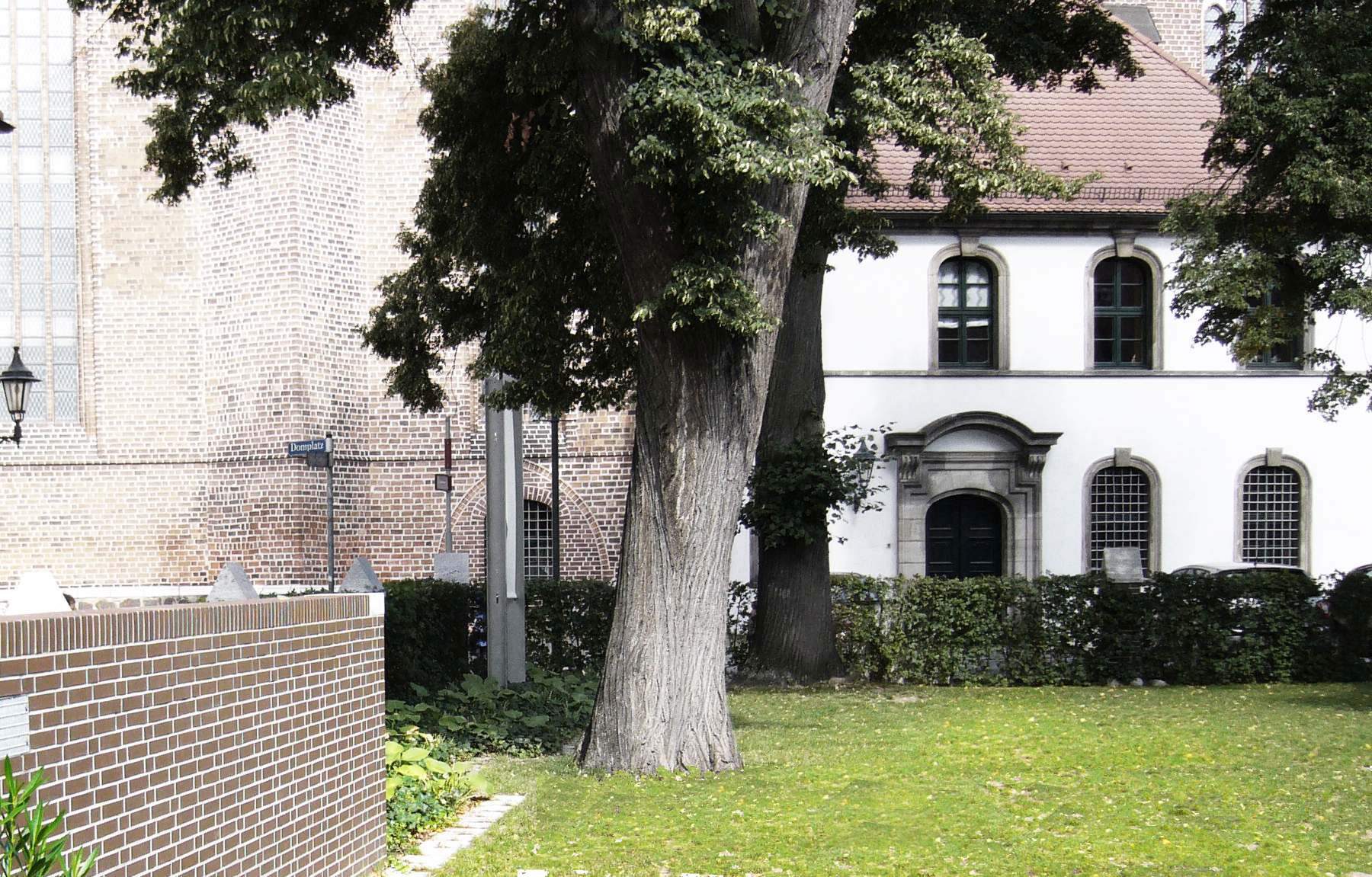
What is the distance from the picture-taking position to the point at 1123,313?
2741 centimetres

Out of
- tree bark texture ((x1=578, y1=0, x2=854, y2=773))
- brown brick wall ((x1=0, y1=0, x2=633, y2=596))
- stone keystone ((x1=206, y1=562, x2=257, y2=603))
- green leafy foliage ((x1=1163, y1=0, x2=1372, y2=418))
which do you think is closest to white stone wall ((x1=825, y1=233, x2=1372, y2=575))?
brown brick wall ((x1=0, y1=0, x2=633, y2=596))

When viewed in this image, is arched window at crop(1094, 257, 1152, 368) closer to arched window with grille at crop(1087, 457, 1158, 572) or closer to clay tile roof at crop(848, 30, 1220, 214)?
clay tile roof at crop(848, 30, 1220, 214)

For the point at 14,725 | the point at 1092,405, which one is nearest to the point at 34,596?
the point at 14,725

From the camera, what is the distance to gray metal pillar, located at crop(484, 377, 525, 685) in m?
14.8

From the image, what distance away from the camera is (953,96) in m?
11.1

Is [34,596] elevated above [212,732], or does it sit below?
above

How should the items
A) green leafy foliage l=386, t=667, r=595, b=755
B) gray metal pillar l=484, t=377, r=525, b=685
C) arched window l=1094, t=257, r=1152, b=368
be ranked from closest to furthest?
green leafy foliage l=386, t=667, r=595, b=755 < gray metal pillar l=484, t=377, r=525, b=685 < arched window l=1094, t=257, r=1152, b=368

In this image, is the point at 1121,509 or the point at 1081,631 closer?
the point at 1081,631

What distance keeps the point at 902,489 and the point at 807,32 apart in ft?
55.6

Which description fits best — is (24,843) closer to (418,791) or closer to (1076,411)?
(418,791)

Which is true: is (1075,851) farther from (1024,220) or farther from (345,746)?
(1024,220)

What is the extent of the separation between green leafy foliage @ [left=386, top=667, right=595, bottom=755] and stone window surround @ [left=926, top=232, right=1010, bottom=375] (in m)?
13.4

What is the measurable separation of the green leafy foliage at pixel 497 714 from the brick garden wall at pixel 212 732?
3.52m

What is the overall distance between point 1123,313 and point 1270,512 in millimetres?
4447
